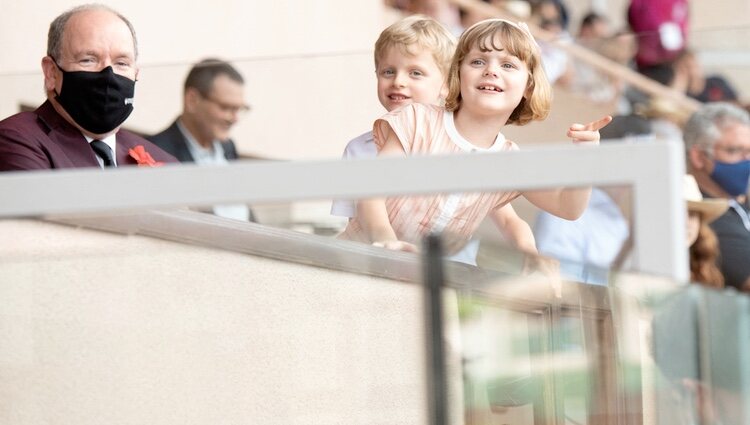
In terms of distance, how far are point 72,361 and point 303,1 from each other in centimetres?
496

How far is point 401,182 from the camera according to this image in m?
1.94

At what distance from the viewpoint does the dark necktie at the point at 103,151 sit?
11.4 ft

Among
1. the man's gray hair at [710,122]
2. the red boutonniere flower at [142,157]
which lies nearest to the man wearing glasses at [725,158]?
the man's gray hair at [710,122]

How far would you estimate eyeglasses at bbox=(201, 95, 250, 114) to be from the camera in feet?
13.6

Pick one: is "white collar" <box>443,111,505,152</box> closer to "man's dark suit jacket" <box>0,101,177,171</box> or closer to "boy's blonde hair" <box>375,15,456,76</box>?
"boy's blonde hair" <box>375,15,456,76</box>

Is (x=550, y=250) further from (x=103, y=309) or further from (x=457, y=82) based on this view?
(x=457, y=82)

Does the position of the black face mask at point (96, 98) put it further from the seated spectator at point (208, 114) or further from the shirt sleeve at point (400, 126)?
the shirt sleeve at point (400, 126)

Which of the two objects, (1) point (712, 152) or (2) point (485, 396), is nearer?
(2) point (485, 396)

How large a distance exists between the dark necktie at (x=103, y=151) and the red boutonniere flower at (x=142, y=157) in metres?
0.04

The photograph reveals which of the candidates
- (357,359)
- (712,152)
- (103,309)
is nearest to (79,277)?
(103,309)

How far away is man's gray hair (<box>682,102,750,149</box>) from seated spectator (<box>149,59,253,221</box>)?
1.11 meters

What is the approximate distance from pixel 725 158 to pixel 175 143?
1315 mm

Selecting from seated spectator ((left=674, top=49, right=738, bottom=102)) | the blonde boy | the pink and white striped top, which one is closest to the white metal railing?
the pink and white striped top

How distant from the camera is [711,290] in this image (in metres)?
1.97
